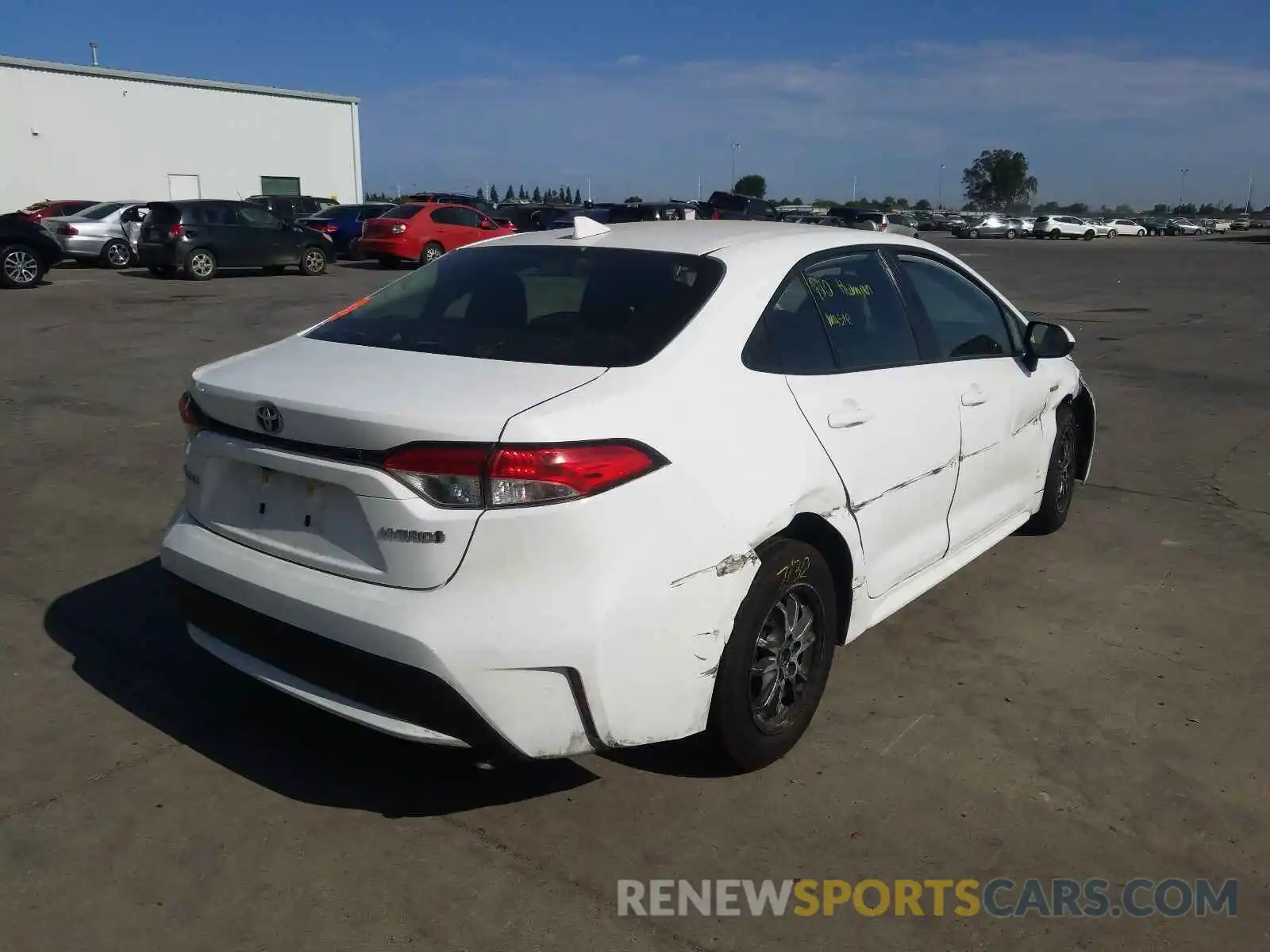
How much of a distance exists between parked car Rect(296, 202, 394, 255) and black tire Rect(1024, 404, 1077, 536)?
2455 centimetres

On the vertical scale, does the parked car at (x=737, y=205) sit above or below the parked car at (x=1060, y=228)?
above

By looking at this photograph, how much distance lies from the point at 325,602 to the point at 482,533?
20.1 inches

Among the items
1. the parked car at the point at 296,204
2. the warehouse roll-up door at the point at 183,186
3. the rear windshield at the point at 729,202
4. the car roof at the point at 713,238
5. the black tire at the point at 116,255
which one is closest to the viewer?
Result: the car roof at the point at 713,238

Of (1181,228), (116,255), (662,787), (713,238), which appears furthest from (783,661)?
(1181,228)

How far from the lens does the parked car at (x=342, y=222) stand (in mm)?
27875

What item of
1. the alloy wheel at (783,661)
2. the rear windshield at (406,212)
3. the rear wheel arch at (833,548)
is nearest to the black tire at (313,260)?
the rear windshield at (406,212)

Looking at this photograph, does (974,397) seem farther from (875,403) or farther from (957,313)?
(875,403)

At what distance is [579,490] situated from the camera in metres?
2.74

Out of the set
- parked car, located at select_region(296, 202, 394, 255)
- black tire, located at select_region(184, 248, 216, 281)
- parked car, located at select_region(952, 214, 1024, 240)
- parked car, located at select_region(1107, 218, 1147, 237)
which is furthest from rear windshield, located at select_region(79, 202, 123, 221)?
parked car, located at select_region(1107, 218, 1147, 237)

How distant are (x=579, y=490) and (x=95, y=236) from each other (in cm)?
2443

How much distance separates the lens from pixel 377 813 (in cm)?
317

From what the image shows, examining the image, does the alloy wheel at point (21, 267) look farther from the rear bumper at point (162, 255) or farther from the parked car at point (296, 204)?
the parked car at point (296, 204)

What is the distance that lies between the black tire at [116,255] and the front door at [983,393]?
23.1 m

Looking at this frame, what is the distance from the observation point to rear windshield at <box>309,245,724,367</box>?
3.23 meters
